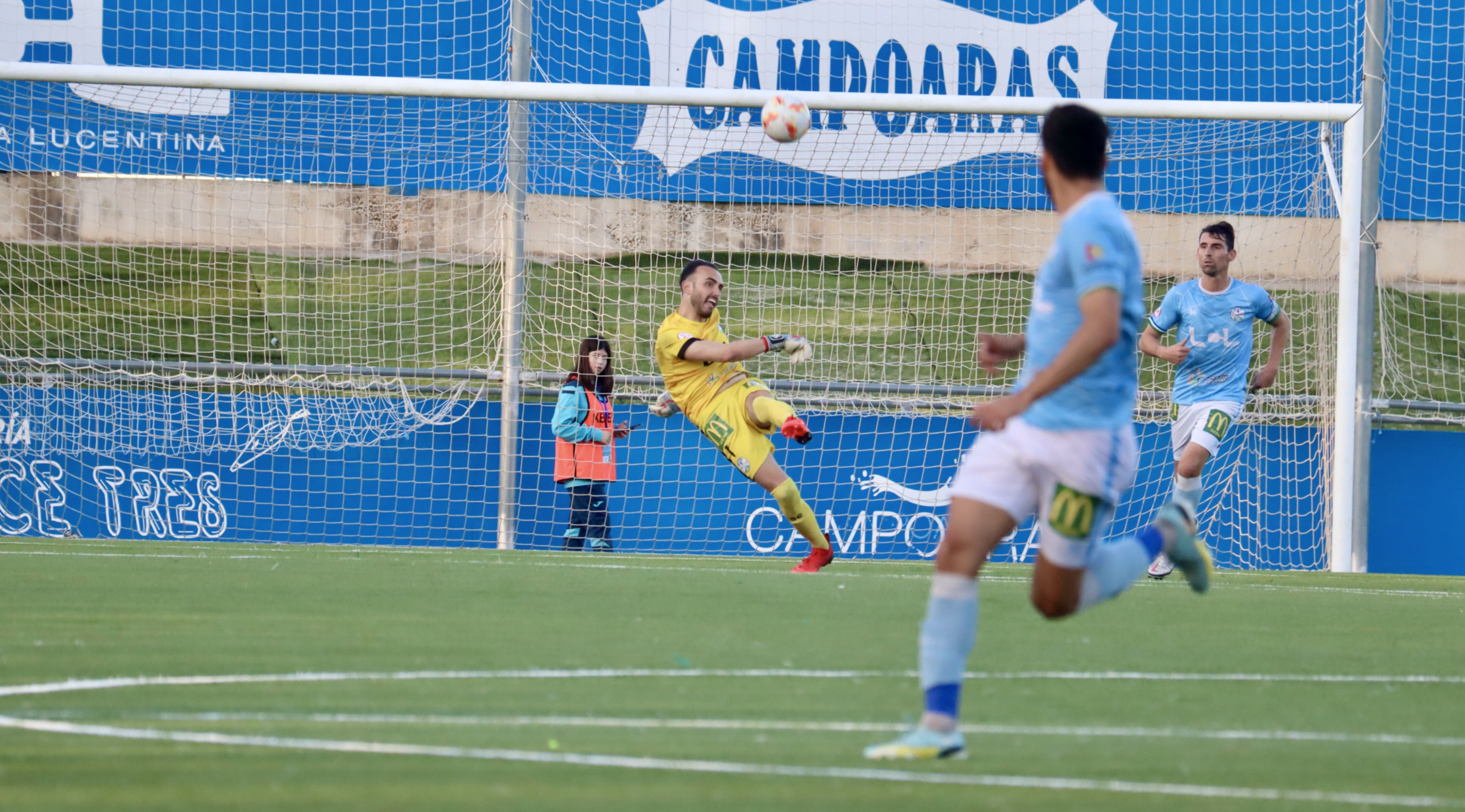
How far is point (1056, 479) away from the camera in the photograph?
3611 mm

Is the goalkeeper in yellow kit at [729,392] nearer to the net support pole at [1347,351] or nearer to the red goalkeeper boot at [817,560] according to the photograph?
the red goalkeeper boot at [817,560]

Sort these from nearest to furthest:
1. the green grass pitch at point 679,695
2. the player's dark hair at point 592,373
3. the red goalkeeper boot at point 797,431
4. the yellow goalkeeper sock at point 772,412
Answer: the green grass pitch at point 679,695 → the red goalkeeper boot at point 797,431 → the yellow goalkeeper sock at point 772,412 → the player's dark hair at point 592,373

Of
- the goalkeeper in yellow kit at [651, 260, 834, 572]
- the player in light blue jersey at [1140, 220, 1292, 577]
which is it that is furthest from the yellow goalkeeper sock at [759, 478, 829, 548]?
the player in light blue jersey at [1140, 220, 1292, 577]

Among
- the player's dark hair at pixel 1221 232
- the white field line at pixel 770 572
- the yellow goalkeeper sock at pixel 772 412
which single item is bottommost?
the white field line at pixel 770 572

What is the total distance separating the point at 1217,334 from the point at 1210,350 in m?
0.10

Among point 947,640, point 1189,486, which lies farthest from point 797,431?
point 947,640

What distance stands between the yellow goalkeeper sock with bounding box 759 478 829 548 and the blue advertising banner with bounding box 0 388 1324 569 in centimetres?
263

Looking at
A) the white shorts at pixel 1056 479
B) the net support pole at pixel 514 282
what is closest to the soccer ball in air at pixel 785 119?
the net support pole at pixel 514 282

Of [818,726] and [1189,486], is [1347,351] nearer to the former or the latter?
[1189,486]

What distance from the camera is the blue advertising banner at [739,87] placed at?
1205 centimetres

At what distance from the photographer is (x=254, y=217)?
15242mm

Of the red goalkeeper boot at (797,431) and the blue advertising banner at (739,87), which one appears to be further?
the blue advertising banner at (739,87)

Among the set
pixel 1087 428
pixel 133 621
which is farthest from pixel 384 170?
pixel 1087 428

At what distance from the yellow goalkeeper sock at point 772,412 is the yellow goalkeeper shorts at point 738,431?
7cm
